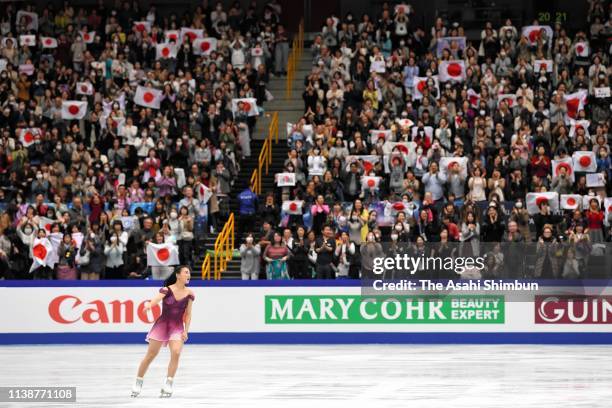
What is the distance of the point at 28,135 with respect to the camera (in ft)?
118

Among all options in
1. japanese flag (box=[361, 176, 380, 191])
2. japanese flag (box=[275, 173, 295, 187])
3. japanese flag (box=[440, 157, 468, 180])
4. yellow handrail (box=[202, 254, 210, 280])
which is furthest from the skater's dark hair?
japanese flag (box=[440, 157, 468, 180])

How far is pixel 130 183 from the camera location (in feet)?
111

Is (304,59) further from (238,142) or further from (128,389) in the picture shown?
(128,389)

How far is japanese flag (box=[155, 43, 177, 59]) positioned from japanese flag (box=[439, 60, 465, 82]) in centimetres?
814

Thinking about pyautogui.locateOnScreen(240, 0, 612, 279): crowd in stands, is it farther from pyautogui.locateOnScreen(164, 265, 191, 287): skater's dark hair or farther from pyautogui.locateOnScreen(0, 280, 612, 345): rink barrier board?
pyautogui.locateOnScreen(164, 265, 191, 287): skater's dark hair

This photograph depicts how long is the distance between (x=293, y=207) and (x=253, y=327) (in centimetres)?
385

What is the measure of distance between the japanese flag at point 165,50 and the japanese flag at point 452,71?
8143 millimetres

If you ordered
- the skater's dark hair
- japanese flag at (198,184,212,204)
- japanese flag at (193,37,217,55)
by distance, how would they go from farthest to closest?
japanese flag at (193,37,217,55) → japanese flag at (198,184,212,204) → the skater's dark hair

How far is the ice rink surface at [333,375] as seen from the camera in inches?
712

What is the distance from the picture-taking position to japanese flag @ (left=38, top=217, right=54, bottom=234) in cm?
3153

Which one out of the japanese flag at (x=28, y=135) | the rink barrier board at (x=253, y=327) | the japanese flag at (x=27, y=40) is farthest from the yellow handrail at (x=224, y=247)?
the japanese flag at (x=27, y=40)

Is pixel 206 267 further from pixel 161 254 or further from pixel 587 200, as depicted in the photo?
pixel 587 200

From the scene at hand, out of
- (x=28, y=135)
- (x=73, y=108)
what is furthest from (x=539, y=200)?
(x=28, y=135)

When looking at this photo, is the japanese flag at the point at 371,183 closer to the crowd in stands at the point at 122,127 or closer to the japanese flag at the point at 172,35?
the crowd in stands at the point at 122,127
